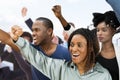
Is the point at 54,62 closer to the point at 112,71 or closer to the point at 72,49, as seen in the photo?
the point at 72,49

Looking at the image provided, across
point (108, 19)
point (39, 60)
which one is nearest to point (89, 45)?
point (39, 60)

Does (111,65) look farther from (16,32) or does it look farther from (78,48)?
(16,32)

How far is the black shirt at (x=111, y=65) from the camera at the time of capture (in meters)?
3.05

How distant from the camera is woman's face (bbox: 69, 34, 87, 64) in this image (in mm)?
2879

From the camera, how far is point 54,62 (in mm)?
2896

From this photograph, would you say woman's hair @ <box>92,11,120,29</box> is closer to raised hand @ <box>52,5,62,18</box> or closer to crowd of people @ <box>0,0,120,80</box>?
crowd of people @ <box>0,0,120,80</box>

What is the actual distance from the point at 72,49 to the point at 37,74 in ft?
2.49

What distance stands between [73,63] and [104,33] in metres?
0.59

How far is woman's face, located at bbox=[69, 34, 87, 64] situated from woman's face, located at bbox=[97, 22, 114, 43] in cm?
47

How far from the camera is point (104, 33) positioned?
3.39 metres

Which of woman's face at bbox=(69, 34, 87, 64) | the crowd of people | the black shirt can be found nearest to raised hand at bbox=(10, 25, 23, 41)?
the crowd of people

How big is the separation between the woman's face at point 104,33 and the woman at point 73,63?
16.9 inches

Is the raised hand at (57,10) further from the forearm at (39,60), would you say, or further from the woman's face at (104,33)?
the forearm at (39,60)

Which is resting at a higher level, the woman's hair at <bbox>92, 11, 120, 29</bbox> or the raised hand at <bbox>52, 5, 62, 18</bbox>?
the raised hand at <bbox>52, 5, 62, 18</bbox>
